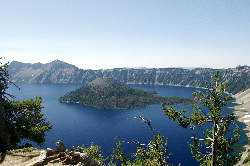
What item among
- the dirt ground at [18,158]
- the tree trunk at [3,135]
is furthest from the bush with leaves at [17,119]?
the dirt ground at [18,158]

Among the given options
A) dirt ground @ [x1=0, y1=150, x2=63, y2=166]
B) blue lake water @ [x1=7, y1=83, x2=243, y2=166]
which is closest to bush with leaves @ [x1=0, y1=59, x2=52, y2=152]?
dirt ground @ [x1=0, y1=150, x2=63, y2=166]

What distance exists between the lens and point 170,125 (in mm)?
156375

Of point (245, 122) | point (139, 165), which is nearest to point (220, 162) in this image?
point (139, 165)

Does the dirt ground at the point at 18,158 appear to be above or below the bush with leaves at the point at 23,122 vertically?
below

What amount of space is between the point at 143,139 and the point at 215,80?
114 meters

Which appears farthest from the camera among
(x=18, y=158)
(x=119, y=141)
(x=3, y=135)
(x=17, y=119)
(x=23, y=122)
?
(x=17, y=119)

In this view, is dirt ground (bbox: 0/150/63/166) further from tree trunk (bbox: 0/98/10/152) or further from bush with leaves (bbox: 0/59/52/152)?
bush with leaves (bbox: 0/59/52/152)

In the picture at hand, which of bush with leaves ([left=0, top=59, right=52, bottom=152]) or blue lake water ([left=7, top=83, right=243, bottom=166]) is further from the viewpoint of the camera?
blue lake water ([left=7, top=83, right=243, bottom=166])

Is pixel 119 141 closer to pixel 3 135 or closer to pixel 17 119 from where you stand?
pixel 3 135

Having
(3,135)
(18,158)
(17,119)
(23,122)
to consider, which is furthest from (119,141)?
(17,119)

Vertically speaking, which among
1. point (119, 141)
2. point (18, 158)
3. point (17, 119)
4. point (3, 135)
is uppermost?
point (119, 141)

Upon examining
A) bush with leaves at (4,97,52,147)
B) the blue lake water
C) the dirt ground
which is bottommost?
the blue lake water

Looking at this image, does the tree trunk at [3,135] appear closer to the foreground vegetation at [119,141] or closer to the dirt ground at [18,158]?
the foreground vegetation at [119,141]

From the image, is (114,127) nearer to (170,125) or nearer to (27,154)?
(170,125)
